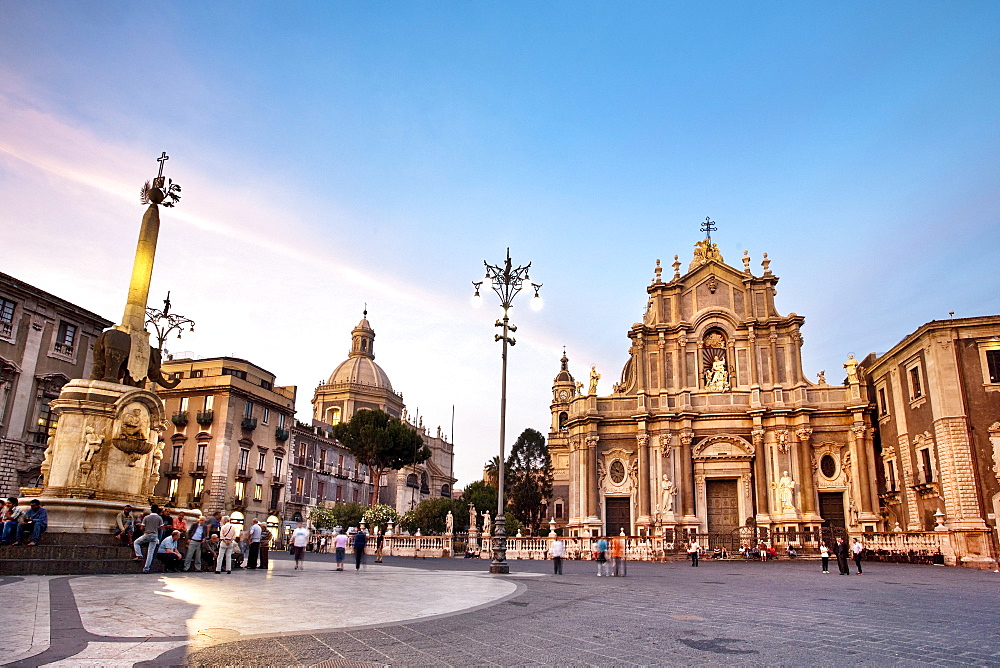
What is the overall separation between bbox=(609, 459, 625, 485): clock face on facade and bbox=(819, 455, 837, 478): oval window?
11.5 meters

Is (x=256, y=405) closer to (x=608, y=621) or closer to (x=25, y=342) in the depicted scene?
(x=25, y=342)

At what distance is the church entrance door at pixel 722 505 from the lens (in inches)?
1602

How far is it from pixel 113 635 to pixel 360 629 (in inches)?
97.4

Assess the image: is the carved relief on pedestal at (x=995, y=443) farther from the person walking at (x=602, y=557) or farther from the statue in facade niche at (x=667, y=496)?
the person walking at (x=602, y=557)

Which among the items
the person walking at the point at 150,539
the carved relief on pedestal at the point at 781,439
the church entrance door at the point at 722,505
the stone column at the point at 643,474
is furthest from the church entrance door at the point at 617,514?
the person walking at the point at 150,539

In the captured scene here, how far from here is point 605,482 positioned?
43.0 meters

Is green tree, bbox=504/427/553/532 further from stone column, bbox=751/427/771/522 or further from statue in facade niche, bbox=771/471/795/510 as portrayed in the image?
statue in facade niche, bbox=771/471/795/510

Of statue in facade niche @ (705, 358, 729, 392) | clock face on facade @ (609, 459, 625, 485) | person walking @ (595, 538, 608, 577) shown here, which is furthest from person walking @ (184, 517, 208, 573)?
statue in facade niche @ (705, 358, 729, 392)

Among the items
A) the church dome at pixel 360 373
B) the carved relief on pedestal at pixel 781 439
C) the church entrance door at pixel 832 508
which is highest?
the church dome at pixel 360 373

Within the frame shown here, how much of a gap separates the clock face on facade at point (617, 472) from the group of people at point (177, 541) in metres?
27.4

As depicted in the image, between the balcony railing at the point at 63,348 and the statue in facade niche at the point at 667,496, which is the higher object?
the balcony railing at the point at 63,348

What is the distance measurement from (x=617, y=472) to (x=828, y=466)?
12.3m

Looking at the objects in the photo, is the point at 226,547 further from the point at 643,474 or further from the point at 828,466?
the point at 828,466

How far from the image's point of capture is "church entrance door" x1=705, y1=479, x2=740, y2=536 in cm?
4069
